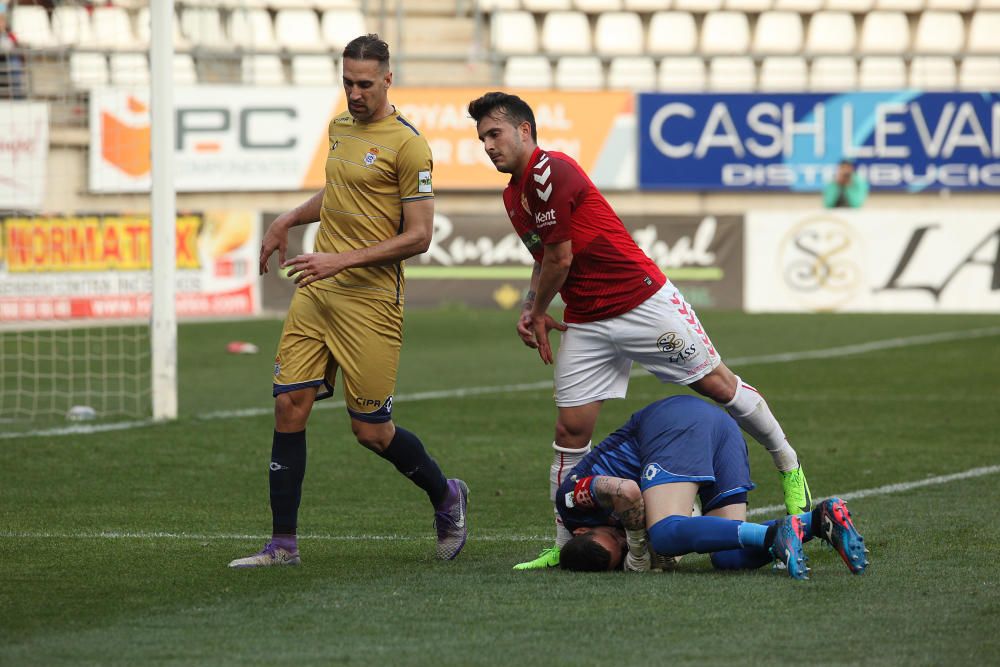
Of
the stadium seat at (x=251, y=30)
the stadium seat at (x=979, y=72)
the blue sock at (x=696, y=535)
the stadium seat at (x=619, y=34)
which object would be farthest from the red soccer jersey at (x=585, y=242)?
the stadium seat at (x=619, y=34)

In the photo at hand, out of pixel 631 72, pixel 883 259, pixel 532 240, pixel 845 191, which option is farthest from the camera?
pixel 631 72

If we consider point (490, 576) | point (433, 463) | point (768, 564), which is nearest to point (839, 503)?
point (768, 564)

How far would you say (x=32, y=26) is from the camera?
1639 centimetres

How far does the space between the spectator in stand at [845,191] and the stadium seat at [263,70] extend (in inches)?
339

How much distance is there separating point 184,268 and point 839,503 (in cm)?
1723

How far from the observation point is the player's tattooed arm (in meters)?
5.79

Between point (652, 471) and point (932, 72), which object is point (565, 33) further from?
point (652, 471)

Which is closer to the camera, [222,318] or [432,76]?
[222,318]

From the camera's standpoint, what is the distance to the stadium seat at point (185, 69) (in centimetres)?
2462

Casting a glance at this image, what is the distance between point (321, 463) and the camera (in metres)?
9.20

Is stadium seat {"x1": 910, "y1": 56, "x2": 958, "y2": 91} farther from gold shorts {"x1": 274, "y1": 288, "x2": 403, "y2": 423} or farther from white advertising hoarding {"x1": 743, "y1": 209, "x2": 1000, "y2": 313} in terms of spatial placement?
gold shorts {"x1": 274, "y1": 288, "x2": 403, "y2": 423}

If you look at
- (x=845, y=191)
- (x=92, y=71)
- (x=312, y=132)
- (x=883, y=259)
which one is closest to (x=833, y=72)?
(x=845, y=191)

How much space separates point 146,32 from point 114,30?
3.83 m

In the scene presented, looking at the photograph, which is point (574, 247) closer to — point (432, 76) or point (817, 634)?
point (817, 634)
